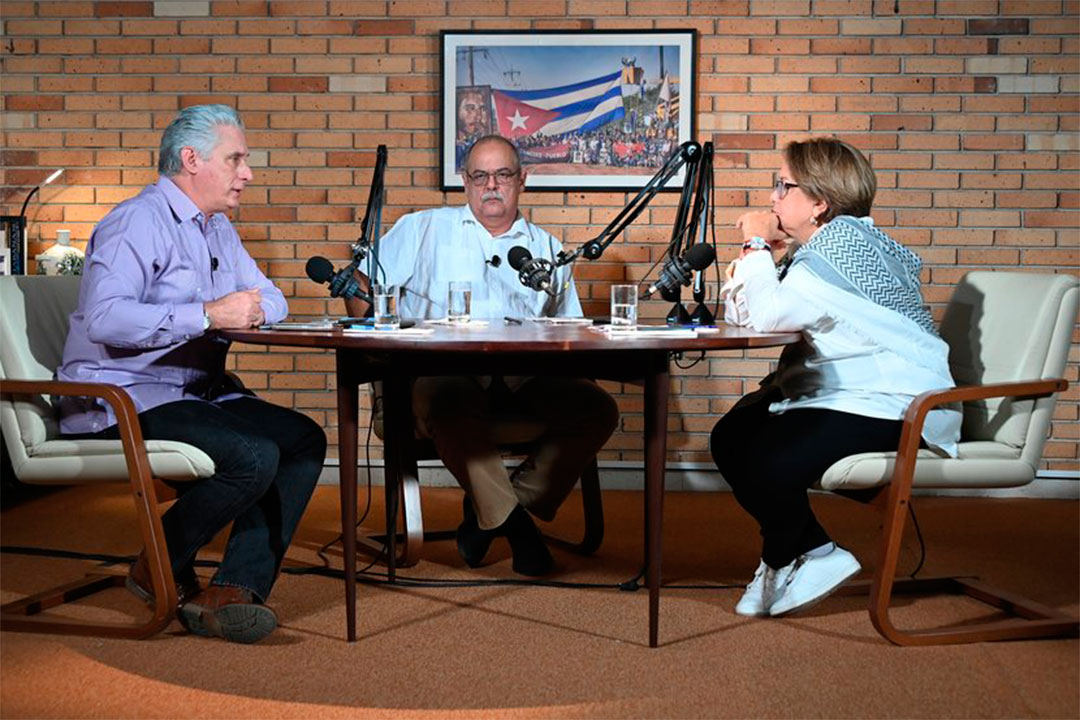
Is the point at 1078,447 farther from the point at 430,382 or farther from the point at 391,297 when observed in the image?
the point at 391,297

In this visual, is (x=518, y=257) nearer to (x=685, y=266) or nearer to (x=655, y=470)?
(x=685, y=266)

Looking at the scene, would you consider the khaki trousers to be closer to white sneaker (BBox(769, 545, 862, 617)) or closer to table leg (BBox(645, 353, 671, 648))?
table leg (BBox(645, 353, 671, 648))

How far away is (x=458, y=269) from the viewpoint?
4.01 metres

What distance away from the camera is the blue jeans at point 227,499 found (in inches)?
115

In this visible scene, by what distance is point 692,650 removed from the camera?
2865 millimetres

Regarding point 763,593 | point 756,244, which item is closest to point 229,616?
point 763,593

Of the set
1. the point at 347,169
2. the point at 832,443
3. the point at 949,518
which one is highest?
the point at 347,169

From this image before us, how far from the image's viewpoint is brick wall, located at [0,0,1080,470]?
4.80 meters

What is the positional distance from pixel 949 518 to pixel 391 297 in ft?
7.93

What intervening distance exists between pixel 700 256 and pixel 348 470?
1010mm

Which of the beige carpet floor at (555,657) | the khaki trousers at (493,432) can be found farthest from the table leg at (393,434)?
the beige carpet floor at (555,657)

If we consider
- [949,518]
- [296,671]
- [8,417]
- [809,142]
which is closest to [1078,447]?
[949,518]

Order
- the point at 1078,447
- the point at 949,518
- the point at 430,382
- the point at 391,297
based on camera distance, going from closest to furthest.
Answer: the point at 391,297 → the point at 430,382 → the point at 949,518 → the point at 1078,447

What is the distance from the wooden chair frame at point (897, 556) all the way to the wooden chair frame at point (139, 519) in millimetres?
1652
